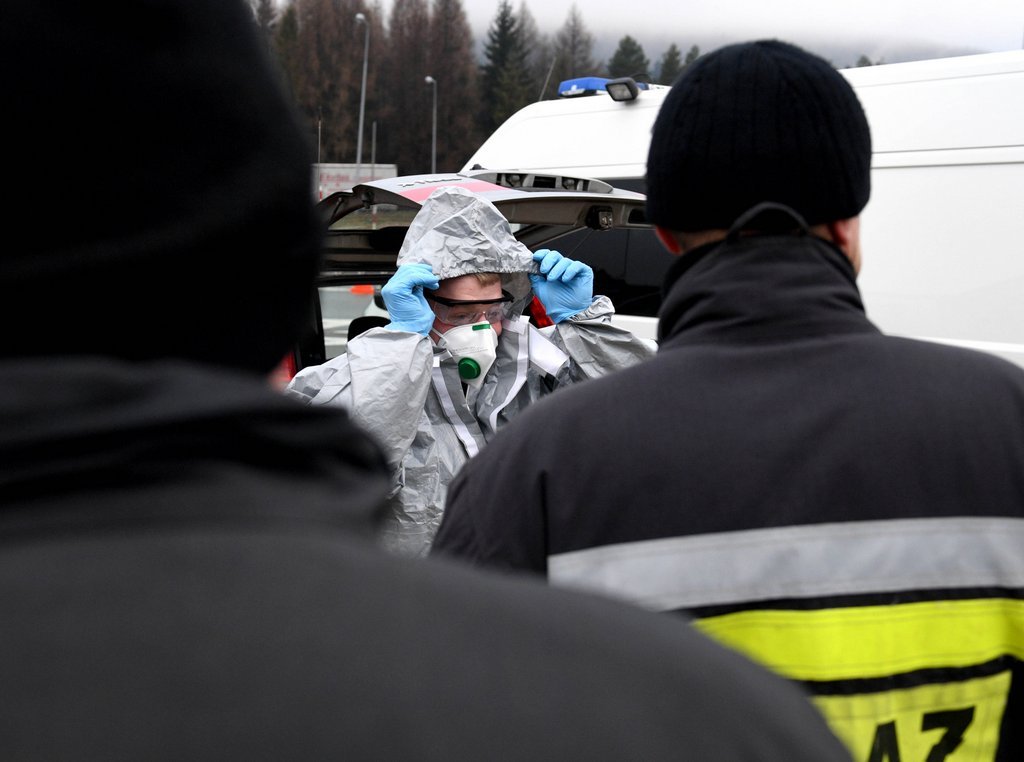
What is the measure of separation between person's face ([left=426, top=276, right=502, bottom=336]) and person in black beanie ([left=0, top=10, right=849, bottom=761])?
2700 mm

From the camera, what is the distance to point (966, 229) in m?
4.53

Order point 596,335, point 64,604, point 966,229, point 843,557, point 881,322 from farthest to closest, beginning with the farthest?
point 881,322 < point 966,229 < point 596,335 < point 843,557 < point 64,604

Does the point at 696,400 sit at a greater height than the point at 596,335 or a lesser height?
greater

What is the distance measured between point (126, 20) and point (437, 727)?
43cm

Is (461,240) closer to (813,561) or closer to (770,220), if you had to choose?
(770,220)

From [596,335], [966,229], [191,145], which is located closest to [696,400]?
[191,145]

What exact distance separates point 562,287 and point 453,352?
0.53 meters

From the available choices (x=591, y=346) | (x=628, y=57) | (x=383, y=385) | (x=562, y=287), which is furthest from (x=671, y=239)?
(x=628, y=57)

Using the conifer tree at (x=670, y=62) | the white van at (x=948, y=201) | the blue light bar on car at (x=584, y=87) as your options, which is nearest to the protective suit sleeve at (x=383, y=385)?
the white van at (x=948, y=201)

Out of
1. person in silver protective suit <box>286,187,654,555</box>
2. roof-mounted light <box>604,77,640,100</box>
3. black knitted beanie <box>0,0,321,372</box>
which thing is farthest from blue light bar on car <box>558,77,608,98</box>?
black knitted beanie <box>0,0,321,372</box>

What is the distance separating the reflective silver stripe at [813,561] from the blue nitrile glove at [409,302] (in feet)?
6.57

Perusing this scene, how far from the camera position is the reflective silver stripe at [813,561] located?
131cm

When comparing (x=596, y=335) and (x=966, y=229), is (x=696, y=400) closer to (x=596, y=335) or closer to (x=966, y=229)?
(x=596, y=335)

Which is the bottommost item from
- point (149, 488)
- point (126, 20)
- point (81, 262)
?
point (149, 488)
